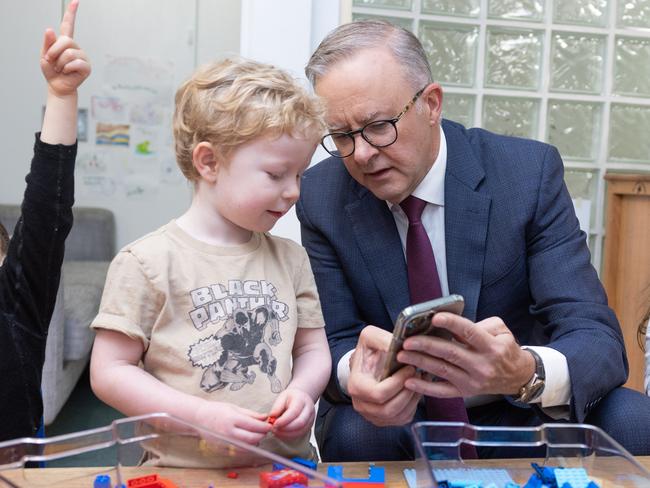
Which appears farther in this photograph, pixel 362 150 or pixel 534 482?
pixel 362 150

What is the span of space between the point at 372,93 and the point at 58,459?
2.63 ft

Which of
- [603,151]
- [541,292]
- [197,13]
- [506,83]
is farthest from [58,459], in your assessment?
[197,13]

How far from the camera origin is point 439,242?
1.49m

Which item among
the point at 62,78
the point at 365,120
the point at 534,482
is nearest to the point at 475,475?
the point at 534,482

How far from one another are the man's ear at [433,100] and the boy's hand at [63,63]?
24.8 inches

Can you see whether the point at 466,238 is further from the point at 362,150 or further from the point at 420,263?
the point at 362,150

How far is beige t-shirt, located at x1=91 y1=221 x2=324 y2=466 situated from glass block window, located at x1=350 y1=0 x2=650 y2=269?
4.75 ft

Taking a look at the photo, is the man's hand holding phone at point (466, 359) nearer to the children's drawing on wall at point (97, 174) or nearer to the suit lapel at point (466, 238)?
the suit lapel at point (466, 238)

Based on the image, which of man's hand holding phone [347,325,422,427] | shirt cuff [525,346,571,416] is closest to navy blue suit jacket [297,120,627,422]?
shirt cuff [525,346,571,416]

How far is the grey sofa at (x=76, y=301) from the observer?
2781mm

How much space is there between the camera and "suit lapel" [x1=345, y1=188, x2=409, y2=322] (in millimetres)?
1461

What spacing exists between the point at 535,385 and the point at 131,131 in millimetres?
3778

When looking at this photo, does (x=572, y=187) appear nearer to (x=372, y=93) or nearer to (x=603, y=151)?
(x=603, y=151)

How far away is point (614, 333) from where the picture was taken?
137 cm
